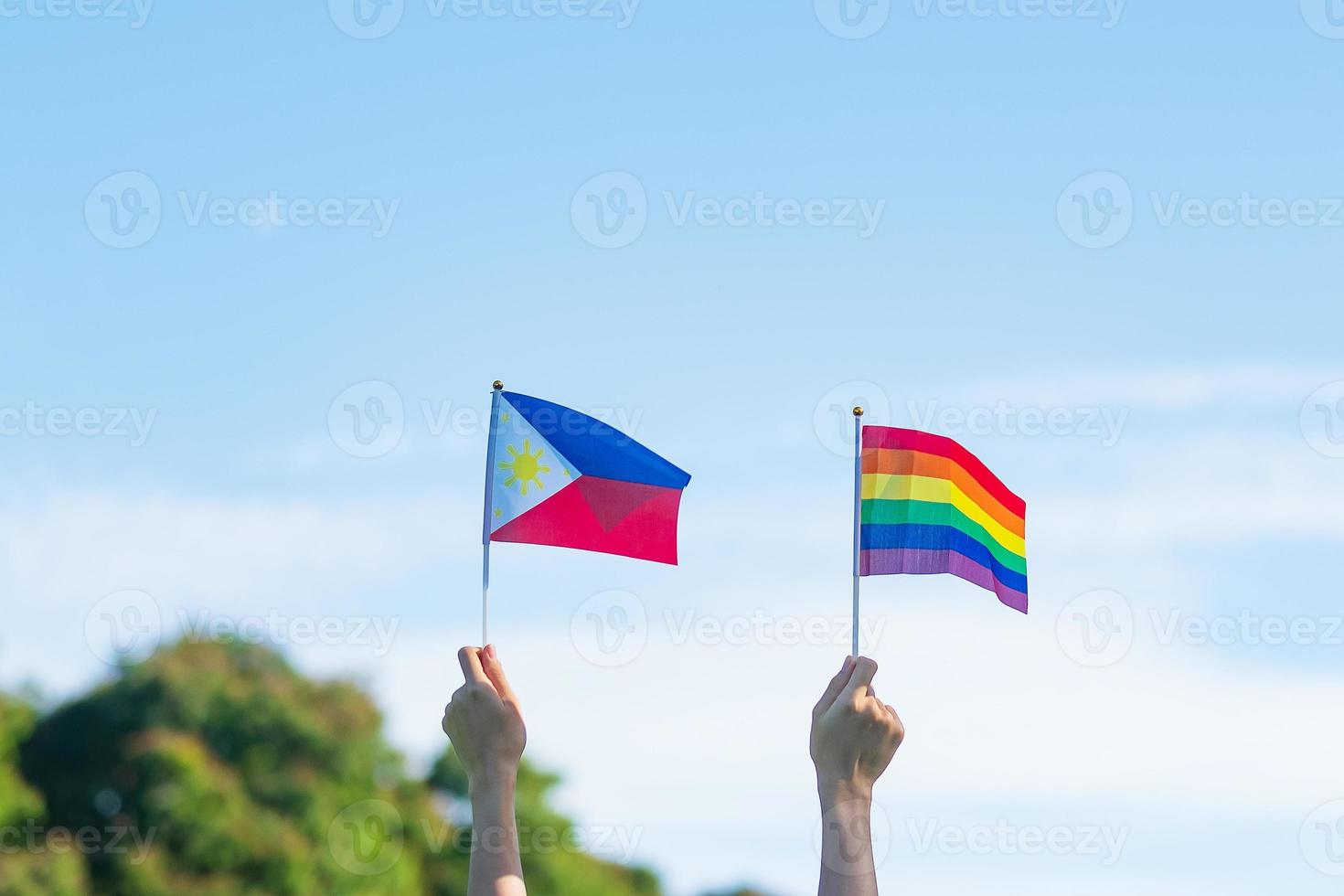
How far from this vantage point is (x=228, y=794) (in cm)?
3778

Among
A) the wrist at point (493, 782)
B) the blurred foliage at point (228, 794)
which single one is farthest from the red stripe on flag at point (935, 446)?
the blurred foliage at point (228, 794)

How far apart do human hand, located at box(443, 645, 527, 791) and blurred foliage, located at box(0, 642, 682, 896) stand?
30.8 meters

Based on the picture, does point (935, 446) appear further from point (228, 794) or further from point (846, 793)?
point (228, 794)

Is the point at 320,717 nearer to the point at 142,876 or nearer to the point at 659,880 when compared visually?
the point at 142,876

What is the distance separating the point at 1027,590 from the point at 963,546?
26.0 inches

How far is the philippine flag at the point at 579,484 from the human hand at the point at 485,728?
2.47 m

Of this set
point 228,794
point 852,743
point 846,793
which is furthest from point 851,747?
point 228,794

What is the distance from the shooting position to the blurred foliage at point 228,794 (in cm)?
3681

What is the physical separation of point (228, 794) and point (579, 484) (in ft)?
98.7

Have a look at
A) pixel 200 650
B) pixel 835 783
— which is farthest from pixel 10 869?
pixel 835 783

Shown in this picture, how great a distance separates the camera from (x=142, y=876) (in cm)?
3650

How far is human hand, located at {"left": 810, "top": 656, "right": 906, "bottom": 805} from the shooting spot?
7227mm

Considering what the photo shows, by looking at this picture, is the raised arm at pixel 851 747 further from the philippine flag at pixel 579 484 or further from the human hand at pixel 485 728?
the philippine flag at pixel 579 484

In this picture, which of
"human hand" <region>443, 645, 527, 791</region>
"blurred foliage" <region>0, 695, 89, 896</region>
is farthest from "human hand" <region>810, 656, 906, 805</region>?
"blurred foliage" <region>0, 695, 89, 896</region>
